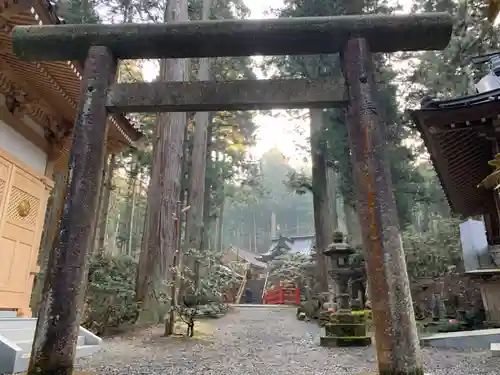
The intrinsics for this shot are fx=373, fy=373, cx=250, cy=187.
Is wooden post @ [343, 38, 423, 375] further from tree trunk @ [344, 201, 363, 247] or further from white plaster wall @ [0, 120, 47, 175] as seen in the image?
tree trunk @ [344, 201, 363, 247]

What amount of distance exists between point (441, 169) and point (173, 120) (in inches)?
250

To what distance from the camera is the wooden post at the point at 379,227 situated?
2523mm

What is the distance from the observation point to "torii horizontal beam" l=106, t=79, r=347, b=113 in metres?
3.22

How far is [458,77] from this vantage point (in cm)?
1468

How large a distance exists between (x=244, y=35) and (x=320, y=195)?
10.7 m

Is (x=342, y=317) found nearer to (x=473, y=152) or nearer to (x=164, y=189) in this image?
(x=473, y=152)

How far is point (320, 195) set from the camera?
44.5ft

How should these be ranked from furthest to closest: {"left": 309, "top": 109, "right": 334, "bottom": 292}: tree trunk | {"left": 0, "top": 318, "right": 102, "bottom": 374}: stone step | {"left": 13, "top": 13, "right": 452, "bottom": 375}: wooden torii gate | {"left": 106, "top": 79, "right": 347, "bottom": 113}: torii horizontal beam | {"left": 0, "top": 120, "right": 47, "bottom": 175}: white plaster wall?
{"left": 309, "top": 109, "right": 334, "bottom": 292}: tree trunk
{"left": 0, "top": 120, "right": 47, "bottom": 175}: white plaster wall
{"left": 0, "top": 318, "right": 102, "bottom": 374}: stone step
{"left": 106, "top": 79, "right": 347, "bottom": 113}: torii horizontal beam
{"left": 13, "top": 13, "right": 452, "bottom": 375}: wooden torii gate

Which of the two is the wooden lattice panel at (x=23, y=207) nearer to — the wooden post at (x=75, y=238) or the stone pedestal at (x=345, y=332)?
the wooden post at (x=75, y=238)

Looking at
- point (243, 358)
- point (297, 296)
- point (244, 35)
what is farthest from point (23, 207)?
point (297, 296)

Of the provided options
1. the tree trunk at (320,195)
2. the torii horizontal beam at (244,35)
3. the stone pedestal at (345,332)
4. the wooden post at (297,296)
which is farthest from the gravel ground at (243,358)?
the wooden post at (297,296)

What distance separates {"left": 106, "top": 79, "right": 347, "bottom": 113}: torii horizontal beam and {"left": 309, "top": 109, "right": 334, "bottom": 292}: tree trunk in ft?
34.1

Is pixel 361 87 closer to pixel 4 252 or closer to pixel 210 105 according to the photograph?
pixel 210 105

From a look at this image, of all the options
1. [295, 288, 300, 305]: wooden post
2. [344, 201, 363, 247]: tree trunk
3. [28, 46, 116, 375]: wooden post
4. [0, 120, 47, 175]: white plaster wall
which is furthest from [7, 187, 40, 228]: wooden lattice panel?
[295, 288, 300, 305]: wooden post
